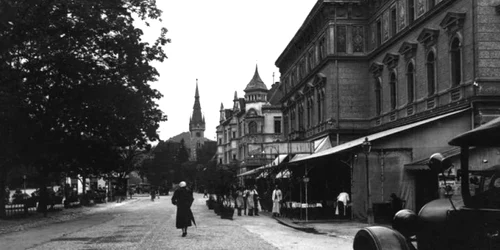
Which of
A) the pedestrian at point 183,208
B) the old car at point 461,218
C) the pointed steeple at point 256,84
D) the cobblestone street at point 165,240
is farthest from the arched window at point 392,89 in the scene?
the pointed steeple at point 256,84

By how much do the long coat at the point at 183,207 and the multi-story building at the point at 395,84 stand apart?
8.11 meters

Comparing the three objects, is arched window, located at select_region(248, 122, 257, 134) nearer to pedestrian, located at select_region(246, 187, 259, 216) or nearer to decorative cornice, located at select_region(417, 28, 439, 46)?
pedestrian, located at select_region(246, 187, 259, 216)

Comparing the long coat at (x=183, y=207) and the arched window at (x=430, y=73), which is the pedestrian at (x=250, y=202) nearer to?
the arched window at (x=430, y=73)

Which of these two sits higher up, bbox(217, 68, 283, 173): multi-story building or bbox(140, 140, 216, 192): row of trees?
bbox(217, 68, 283, 173): multi-story building

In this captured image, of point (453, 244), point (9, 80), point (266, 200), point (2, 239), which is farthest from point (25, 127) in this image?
point (453, 244)

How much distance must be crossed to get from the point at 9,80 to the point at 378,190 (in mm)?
17218

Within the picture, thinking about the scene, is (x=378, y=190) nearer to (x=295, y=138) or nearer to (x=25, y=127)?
(x=25, y=127)

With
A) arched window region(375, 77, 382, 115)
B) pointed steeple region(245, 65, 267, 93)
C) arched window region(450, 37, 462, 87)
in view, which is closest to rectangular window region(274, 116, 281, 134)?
pointed steeple region(245, 65, 267, 93)

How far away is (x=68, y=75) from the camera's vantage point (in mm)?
31062

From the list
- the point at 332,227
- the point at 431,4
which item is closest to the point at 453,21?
the point at 431,4

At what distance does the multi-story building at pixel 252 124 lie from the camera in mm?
94562

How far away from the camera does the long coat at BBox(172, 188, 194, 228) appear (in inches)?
786

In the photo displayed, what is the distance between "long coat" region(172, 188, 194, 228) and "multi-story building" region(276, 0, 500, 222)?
8.11m

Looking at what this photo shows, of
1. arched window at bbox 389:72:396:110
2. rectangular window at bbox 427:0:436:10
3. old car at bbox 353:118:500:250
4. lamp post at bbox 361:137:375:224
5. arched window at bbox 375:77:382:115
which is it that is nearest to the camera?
old car at bbox 353:118:500:250
